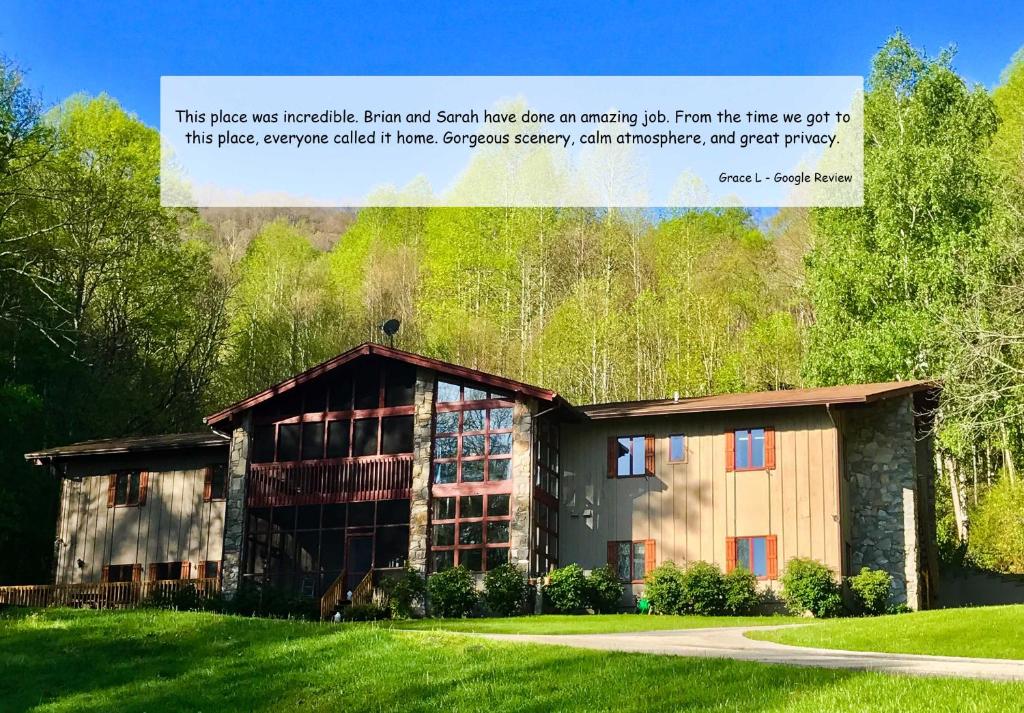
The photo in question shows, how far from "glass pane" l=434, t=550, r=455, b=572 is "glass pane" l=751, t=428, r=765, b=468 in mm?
7918

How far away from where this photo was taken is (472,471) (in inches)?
1303

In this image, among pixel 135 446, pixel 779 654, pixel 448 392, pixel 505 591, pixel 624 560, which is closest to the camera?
pixel 779 654

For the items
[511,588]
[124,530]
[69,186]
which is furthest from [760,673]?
[69,186]

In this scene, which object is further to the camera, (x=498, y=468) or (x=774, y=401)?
(x=498, y=468)

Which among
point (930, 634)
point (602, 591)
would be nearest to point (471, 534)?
point (602, 591)

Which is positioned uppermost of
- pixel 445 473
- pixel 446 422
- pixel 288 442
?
pixel 446 422

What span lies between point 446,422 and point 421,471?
1.43 meters

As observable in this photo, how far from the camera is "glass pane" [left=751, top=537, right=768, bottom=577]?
31.8 m

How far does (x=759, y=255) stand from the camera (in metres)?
55.8

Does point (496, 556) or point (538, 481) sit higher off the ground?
point (538, 481)

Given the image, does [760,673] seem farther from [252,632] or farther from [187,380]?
[187,380]

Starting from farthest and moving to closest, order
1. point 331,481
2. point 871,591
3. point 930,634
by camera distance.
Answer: point 331,481 < point 871,591 < point 930,634

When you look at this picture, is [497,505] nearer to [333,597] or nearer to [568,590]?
[568,590]

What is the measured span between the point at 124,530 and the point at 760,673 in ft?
89.6
